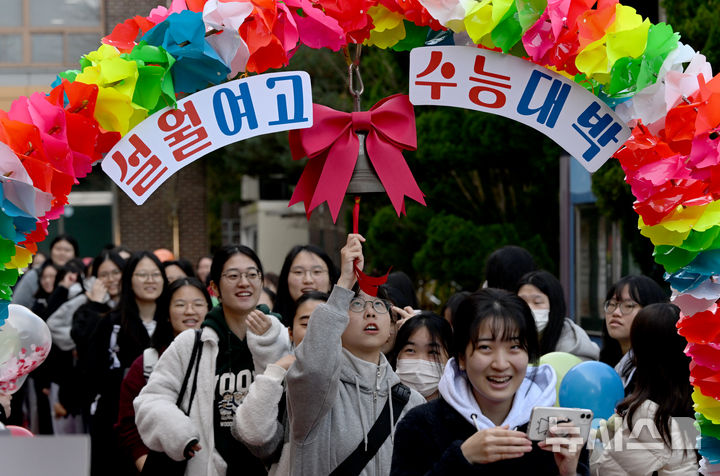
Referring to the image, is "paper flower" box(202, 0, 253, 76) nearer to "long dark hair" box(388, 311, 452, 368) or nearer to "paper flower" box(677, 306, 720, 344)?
"long dark hair" box(388, 311, 452, 368)

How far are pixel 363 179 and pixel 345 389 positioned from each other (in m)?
0.75

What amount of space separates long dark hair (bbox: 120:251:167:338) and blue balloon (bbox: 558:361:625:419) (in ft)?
9.87

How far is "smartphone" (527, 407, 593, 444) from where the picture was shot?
2.99 metres

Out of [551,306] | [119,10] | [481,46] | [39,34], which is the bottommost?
[551,306]

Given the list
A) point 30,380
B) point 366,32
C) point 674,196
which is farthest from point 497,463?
point 30,380

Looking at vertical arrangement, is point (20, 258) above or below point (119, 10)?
below

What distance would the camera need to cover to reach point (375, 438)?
3.73m

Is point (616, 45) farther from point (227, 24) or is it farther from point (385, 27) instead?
point (227, 24)

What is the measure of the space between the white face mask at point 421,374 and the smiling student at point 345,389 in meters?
0.51

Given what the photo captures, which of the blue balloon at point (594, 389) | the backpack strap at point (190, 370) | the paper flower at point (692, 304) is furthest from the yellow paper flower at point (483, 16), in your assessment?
the backpack strap at point (190, 370)

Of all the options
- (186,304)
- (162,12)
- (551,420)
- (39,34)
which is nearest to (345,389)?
(551,420)

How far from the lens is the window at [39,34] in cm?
2155

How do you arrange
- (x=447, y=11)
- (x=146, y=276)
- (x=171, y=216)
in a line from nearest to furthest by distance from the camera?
1. (x=447, y=11)
2. (x=146, y=276)
3. (x=171, y=216)

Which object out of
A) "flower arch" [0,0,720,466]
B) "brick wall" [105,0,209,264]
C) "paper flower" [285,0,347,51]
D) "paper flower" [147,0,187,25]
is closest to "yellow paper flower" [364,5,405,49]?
"flower arch" [0,0,720,466]
